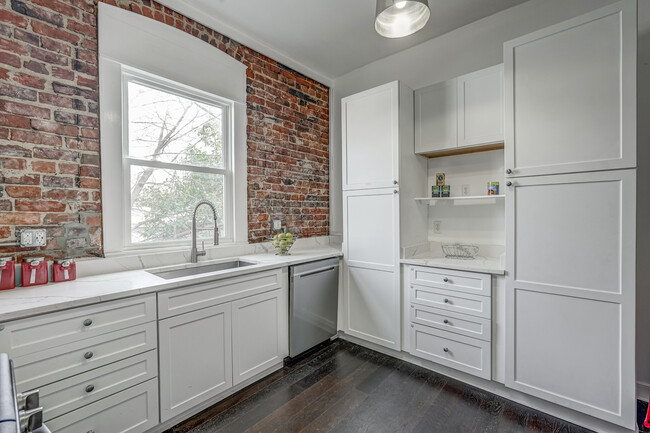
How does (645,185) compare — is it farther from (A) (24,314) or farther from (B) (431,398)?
(A) (24,314)

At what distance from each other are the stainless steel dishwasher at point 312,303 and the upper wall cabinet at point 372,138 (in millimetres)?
864

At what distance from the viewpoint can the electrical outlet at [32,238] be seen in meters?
1.68

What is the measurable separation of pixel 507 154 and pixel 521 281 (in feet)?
2.85

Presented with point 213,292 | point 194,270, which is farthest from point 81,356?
point 194,270

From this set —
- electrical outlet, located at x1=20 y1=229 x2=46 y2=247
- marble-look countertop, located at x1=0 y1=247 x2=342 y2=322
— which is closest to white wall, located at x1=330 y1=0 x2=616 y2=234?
marble-look countertop, located at x1=0 y1=247 x2=342 y2=322

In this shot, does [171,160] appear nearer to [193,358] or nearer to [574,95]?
[193,358]

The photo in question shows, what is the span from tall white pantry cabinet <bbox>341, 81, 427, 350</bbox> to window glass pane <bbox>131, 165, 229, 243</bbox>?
127 centimetres

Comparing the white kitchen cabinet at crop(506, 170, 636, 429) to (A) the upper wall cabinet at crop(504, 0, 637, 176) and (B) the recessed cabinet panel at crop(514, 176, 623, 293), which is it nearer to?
(B) the recessed cabinet panel at crop(514, 176, 623, 293)

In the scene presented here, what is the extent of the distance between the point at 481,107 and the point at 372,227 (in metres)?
1.33

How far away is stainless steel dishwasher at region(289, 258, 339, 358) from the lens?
8.27ft

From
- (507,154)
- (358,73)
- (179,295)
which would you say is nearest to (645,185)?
(507,154)

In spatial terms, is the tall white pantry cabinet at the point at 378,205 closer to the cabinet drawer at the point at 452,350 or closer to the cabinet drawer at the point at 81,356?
the cabinet drawer at the point at 452,350

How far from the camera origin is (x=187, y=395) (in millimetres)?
1847

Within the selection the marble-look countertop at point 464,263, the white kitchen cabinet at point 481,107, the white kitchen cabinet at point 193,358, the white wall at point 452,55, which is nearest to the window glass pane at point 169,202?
the white kitchen cabinet at point 193,358
